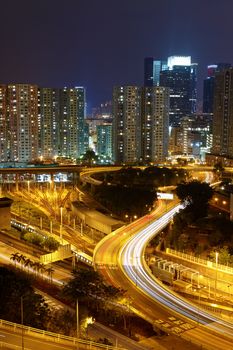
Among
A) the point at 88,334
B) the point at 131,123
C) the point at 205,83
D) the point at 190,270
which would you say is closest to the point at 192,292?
the point at 190,270

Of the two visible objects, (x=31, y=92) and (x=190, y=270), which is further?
(x=31, y=92)

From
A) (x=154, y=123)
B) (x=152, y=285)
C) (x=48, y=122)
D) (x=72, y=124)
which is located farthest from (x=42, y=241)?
(x=72, y=124)

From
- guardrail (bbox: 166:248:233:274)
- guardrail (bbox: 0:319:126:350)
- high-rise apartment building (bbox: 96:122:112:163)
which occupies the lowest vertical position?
guardrail (bbox: 166:248:233:274)

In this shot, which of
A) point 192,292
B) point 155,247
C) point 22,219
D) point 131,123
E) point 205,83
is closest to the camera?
point 192,292

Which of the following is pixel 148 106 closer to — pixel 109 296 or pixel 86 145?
pixel 86 145

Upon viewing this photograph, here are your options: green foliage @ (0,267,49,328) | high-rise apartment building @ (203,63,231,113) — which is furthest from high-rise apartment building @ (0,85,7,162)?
high-rise apartment building @ (203,63,231,113)

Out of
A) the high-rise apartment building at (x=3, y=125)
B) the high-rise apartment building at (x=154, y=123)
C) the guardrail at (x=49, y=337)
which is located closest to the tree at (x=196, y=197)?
the guardrail at (x=49, y=337)

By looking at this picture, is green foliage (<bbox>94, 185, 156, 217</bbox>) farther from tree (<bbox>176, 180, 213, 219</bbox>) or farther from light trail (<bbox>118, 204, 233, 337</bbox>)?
light trail (<bbox>118, 204, 233, 337</bbox>)

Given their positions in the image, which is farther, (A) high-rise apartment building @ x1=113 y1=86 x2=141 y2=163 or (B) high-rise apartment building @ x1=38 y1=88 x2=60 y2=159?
(B) high-rise apartment building @ x1=38 y1=88 x2=60 y2=159
